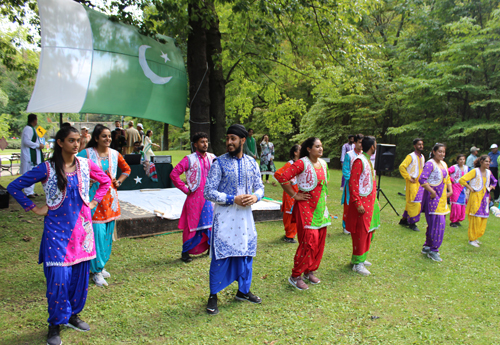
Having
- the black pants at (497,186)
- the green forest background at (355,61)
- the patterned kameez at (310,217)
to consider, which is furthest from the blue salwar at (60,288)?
the black pants at (497,186)

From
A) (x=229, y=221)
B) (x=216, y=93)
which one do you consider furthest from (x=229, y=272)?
(x=216, y=93)

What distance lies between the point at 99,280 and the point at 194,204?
161 centimetres

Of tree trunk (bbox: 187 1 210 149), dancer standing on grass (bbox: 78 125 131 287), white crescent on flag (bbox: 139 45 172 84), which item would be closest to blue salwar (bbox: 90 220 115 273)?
dancer standing on grass (bbox: 78 125 131 287)

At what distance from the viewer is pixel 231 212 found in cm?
357

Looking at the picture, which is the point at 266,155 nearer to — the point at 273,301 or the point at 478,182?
the point at 478,182

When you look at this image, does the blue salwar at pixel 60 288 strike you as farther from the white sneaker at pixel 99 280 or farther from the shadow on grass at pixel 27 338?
the white sneaker at pixel 99 280

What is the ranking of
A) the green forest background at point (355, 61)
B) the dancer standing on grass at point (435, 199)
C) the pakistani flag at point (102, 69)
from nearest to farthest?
1. the dancer standing on grass at point (435, 199)
2. the pakistani flag at point (102, 69)
3. the green forest background at point (355, 61)

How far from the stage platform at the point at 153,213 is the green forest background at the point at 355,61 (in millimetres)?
3884

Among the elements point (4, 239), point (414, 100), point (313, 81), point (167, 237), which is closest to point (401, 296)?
point (167, 237)

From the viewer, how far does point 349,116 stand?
22828mm

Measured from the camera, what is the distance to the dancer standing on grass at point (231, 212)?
11.5 ft

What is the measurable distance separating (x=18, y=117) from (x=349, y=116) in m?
47.8

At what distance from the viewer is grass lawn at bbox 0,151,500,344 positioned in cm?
320

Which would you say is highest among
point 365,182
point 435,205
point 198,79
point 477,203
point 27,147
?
point 198,79
